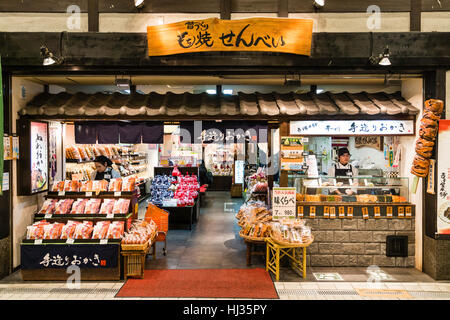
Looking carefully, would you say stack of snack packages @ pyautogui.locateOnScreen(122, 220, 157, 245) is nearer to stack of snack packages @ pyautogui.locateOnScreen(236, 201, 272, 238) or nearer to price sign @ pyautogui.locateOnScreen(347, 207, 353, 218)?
stack of snack packages @ pyautogui.locateOnScreen(236, 201, 272, 238)

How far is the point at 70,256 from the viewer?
6117 millimetres

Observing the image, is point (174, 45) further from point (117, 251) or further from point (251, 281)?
point (251, 281)

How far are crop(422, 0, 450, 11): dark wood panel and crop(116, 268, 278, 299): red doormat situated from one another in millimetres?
6491

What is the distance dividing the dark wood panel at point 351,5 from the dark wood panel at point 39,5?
14.7 ft

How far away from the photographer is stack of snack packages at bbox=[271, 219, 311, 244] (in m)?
6.14

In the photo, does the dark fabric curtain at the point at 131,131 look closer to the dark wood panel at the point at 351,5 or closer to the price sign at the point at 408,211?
the dark wood panel at the point at 351,5

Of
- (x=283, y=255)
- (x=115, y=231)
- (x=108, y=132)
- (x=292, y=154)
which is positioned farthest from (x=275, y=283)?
(x=108, y=132)

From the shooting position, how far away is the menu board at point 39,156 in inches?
Answer: 270

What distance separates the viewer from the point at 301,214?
6812 millimetres

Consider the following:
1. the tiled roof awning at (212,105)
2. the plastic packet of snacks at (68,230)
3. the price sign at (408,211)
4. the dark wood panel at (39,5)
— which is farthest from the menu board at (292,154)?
the dark wood panel at (39,5)

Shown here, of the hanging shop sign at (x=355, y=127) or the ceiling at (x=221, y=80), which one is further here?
the ceiling at (x=221, y=80)

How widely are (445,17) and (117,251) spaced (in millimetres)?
8245

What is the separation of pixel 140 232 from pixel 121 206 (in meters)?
0.71

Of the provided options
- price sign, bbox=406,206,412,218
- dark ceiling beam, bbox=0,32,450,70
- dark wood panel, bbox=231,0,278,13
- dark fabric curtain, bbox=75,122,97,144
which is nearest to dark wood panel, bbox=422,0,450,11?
dark ceiling beam, bbox=0,32,450,70
